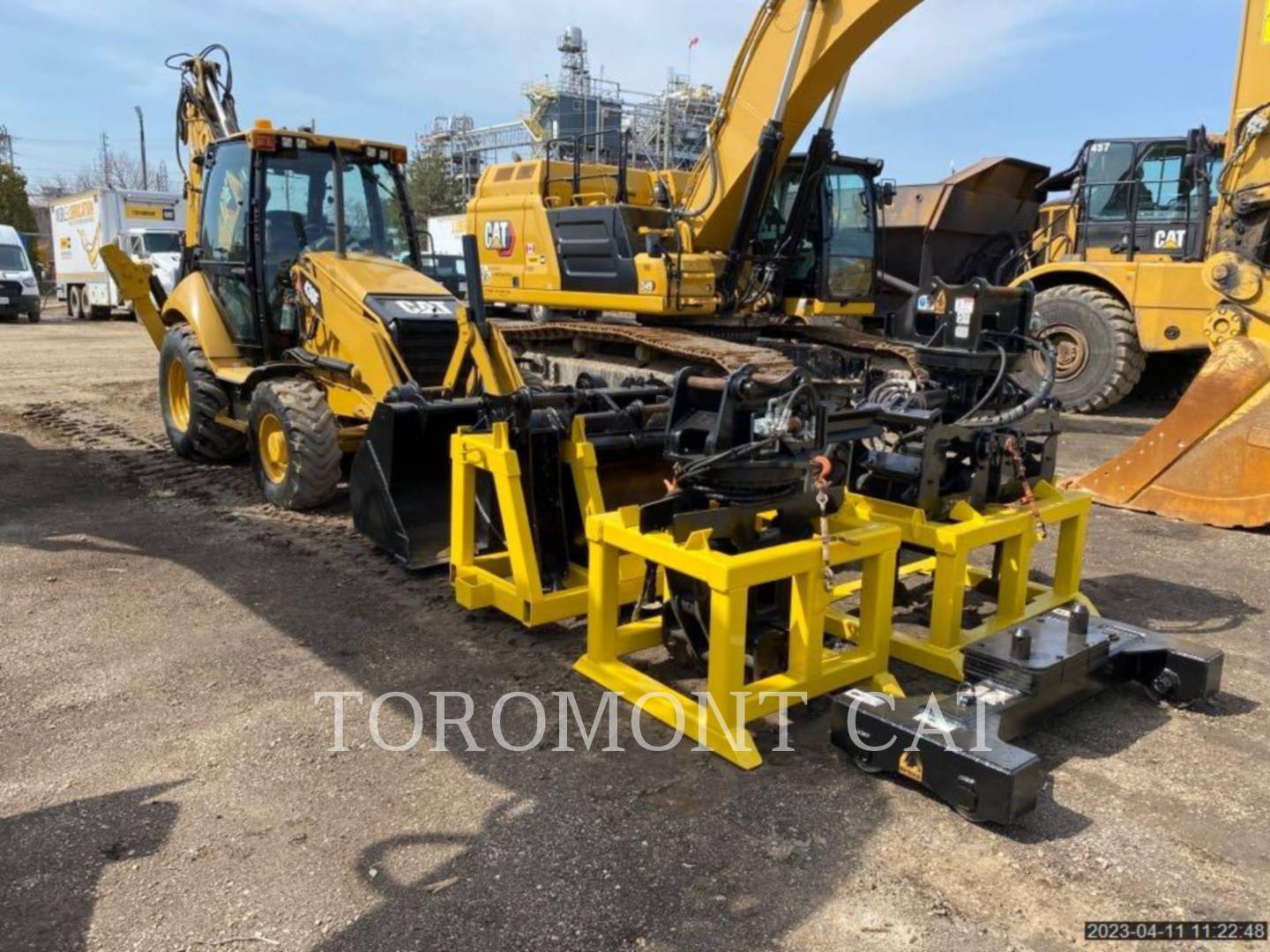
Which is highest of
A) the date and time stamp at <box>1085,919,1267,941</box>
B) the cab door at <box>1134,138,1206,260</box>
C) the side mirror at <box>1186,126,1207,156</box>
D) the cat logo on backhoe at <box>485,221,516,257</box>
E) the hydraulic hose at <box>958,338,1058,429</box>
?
the side mirror at <box>1186,126,1207,156</box>

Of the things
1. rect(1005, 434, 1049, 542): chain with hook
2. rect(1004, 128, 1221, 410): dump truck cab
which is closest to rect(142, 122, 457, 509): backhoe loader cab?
rect(1005, 434, 1049, 542): chain with hook

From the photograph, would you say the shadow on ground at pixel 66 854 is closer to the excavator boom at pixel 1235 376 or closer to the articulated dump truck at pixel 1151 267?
the articulated dump truck at pixel 1151 267

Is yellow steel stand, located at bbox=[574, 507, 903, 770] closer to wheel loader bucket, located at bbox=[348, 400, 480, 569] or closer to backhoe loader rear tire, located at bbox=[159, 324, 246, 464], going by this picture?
wheel loader bucket, located at bbox=[348, 400, 480, 569]

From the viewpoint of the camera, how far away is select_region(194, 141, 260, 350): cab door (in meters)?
6.68

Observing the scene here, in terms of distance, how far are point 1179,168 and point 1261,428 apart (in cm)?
583

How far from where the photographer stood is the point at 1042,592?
4.63 m

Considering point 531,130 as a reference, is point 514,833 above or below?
below

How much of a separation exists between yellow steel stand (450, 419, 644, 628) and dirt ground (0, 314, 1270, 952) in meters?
0.16

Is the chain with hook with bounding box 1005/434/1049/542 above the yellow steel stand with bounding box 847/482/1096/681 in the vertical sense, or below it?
above

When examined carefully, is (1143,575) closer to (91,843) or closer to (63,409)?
(91,843)

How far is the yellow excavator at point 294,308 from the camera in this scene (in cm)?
598

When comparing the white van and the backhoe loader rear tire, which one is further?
the white van

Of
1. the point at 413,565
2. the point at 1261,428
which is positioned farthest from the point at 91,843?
the point at 1261,428

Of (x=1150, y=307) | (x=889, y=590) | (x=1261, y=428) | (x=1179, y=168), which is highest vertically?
(x=1179, y=168)
